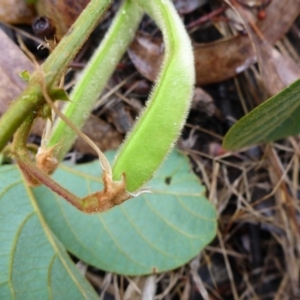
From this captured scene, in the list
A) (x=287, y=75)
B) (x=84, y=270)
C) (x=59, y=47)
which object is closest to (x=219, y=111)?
(x=287, y=75)

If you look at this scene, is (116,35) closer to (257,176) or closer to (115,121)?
(115,121)

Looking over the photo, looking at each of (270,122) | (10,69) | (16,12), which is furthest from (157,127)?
(16,12)

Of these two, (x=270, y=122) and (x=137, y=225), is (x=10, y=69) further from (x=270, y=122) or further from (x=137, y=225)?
(x=270, y=122)

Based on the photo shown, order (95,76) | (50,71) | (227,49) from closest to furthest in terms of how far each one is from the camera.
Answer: (50,71)
(95,76)
(227,49)

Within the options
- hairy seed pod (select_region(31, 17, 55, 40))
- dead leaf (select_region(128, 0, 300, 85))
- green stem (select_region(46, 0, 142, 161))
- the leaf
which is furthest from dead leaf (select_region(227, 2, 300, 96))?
the leaf

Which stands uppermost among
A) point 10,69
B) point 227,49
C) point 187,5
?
point 10,69

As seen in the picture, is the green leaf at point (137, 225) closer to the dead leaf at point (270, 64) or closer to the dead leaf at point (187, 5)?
the dead leaf at point (270, 64)

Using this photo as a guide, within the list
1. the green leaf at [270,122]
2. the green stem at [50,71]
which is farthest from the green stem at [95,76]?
the green leaf at [270,122]
